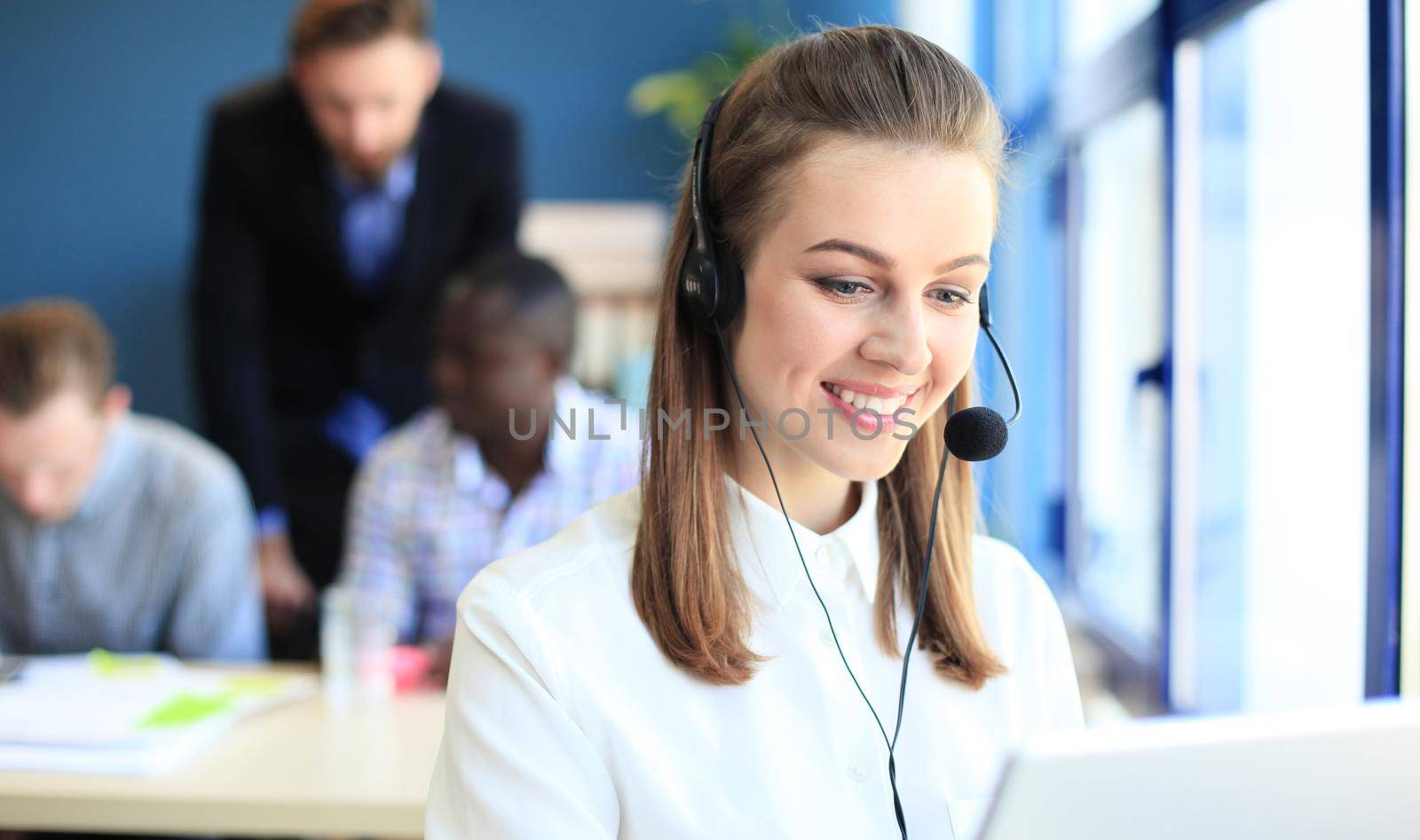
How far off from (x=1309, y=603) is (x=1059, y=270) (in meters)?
1.29

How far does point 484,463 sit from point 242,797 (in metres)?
0.91

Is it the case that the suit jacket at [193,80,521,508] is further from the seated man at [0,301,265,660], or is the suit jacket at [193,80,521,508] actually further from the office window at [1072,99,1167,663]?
the office window at [1072,99,1167,663]

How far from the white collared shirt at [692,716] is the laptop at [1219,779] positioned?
0.21 metres

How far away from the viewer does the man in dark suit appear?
2715mm

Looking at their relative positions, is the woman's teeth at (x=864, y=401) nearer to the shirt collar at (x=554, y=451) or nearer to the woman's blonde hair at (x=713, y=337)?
the woman's blonde hair at (x=713, y=337)

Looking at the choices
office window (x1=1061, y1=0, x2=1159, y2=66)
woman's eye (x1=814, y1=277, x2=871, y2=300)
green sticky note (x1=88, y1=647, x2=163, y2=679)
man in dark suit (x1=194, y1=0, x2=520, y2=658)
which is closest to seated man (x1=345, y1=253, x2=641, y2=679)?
green sticky note (x1=88, y1=647, x2=163, y2=679)

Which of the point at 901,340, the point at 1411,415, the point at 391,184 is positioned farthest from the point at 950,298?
the point at 391,184

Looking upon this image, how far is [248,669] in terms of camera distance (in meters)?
1.97

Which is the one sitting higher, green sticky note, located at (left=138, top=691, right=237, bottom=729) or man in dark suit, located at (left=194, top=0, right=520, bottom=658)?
man in dark suit, located at (left=194, top=0, right=520, bottom=658)

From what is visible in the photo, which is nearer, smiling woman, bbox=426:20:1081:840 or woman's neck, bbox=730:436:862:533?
smiling woman, bbox=426:20:1081:840

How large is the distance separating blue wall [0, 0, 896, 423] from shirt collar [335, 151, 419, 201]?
1153 millimetres

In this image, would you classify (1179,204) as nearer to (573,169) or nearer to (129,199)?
(573,169)

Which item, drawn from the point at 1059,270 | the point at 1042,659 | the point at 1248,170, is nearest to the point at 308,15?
the point at 1059,270

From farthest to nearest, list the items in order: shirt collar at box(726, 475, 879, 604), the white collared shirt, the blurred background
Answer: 1. the blurred background
2. shirt collar at box(726, 475, 879, 604)
3. the white collared shirt
